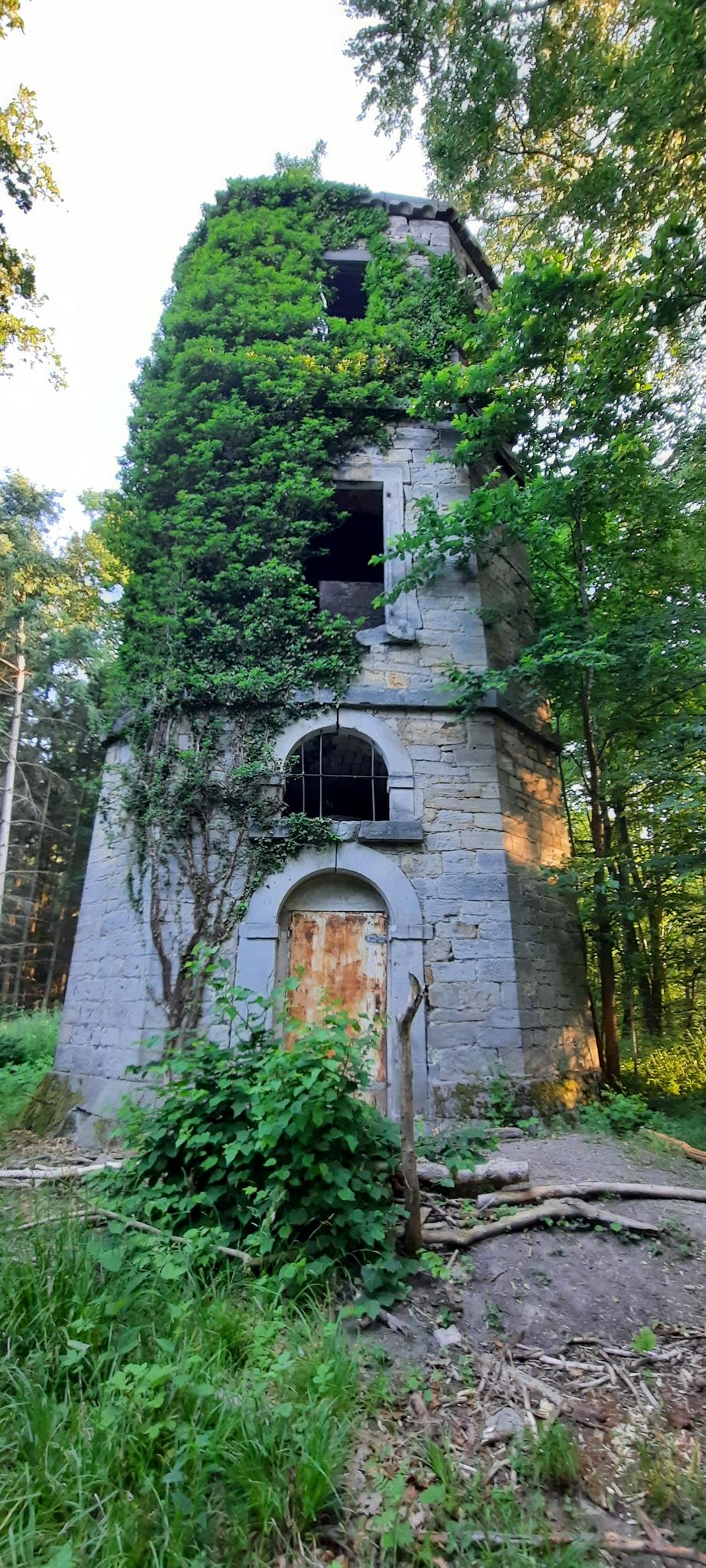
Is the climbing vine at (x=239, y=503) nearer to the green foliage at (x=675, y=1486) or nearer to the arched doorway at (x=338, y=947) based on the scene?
the arched doorway at (x=338, y=947)

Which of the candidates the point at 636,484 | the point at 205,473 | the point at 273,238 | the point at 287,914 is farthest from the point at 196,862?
the point at 273,238

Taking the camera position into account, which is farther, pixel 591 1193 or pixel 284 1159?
pixel 591 1193

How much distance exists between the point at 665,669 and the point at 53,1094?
684 cm

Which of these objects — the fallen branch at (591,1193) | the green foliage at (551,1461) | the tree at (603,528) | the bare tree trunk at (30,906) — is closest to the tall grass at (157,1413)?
the green foliage at (551,1461)

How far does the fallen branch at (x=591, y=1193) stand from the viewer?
156 inches

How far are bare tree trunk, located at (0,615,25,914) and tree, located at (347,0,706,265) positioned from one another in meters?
10.6

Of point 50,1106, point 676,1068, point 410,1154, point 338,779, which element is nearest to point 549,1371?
point 410,1154

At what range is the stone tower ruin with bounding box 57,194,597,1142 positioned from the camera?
231 inches

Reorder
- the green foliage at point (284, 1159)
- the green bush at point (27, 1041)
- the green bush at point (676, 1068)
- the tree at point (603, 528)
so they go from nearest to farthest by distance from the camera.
Result: the green foliage at point (284, 1159) → the tree at point (603, 528) → the green bush at point (676, 1068) → the green bush at point (27, 1041)

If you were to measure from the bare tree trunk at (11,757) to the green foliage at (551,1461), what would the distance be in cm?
1205

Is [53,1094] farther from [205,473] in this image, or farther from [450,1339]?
[205,473]

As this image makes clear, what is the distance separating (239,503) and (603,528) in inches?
153

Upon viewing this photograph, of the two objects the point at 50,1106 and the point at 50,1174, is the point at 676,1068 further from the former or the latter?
the point at 50,1174

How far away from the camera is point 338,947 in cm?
611
